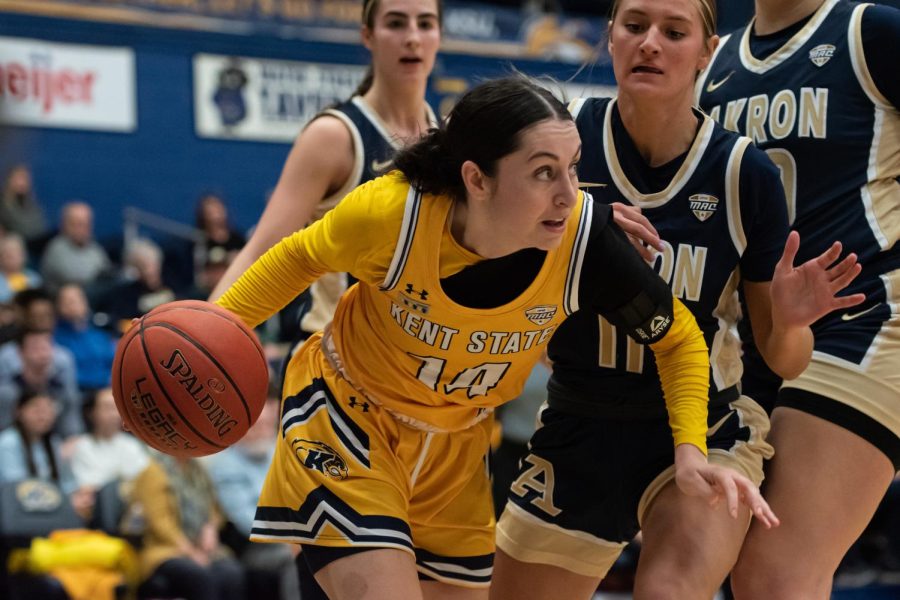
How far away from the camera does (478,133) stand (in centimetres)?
323

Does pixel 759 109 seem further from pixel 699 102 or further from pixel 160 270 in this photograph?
pixel 160 270

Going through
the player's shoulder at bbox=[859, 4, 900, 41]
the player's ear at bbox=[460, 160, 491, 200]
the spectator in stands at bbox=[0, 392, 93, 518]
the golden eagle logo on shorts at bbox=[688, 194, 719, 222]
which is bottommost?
the spectator in stands at bbox=[0, 392, 93, 518]

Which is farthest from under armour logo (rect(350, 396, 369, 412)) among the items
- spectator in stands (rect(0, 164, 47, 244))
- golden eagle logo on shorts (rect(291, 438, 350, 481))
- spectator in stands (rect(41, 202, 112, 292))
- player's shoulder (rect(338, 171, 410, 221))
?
spectator in stands (rect(0, 164, 47, 244))

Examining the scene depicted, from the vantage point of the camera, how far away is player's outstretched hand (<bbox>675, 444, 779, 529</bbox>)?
9.88 ft

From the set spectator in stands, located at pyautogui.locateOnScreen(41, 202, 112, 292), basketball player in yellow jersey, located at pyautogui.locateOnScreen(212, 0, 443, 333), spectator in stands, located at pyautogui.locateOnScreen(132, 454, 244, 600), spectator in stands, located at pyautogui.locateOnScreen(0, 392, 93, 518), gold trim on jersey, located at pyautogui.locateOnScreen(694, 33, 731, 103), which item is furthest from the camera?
spectator in stands, located at pyautogui.locateOnScreen(41, 202, 112, 292)

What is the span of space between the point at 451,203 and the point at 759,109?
43.0 inches

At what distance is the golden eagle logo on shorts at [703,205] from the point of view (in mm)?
3375

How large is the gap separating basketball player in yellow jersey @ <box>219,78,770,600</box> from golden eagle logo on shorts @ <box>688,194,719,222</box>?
0.25 m

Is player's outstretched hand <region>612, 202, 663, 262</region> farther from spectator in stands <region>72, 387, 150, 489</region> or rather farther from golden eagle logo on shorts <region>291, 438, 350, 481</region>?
spectator in stands <region>72, 387, 150, 489</region>

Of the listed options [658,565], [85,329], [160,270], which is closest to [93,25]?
[160,270]

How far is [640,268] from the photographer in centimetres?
326

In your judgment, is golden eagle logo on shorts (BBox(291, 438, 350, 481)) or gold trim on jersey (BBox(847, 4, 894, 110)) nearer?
golden eagle logo on shorts (BBox(291, 438, 350, 481))

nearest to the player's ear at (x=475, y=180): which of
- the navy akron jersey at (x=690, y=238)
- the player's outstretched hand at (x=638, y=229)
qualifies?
the player's outstretched hand at (x=638, y=229)

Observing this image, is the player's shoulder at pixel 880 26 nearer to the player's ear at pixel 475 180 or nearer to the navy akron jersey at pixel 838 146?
the navy akron jersey at pixel 838 146
